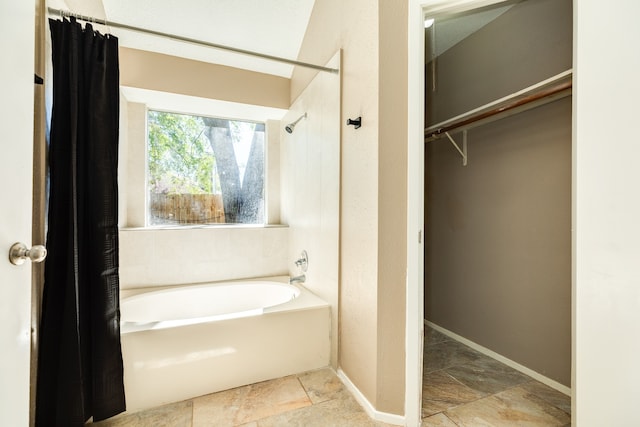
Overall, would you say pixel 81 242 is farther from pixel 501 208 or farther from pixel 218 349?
pixel 501 208

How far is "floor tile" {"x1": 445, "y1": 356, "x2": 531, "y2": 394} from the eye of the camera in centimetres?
177

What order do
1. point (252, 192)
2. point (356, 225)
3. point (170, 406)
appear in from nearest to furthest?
1. point (170, 406)
2. point (356, 225)
3. point (252, 192)

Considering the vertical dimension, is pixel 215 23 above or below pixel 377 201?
above

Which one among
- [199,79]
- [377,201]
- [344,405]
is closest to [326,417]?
[344,405]

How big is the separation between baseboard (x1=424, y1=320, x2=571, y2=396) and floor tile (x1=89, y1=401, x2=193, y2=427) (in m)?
2.04

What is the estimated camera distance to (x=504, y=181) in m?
2.04

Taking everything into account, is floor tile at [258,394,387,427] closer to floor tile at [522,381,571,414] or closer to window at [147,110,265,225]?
floor tile at [522,381,571,414]

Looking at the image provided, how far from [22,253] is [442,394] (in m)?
2.02

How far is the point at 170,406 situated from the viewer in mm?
1564

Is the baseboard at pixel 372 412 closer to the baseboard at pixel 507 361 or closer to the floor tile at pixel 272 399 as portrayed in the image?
the floor tile at pixel 272 399

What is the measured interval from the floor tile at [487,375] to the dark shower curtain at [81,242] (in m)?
1.97

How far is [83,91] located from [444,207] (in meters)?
2.58
